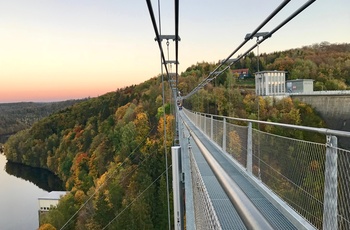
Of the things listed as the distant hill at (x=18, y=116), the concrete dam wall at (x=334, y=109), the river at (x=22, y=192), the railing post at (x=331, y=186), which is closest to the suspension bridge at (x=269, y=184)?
the railing post at (x=331, y=186)

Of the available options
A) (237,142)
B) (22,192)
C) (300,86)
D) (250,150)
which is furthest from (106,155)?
(250,150)

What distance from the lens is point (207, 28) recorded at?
704 inches

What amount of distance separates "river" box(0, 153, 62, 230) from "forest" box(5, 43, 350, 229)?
2087 mm

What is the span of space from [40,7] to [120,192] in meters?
19.1

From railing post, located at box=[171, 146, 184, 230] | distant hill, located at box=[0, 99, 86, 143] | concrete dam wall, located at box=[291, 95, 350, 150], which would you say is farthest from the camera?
distant hill, located at box=[0, 99, 86, 143]

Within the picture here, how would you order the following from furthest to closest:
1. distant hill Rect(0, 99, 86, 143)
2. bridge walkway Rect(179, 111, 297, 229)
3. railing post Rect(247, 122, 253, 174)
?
distant hill Rect(0, 99, 86, 143) → railing post Rect(247, 122, 253, 174) → bridge walkway Rect(179, 111, 297, 229)

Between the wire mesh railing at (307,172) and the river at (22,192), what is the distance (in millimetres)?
39923

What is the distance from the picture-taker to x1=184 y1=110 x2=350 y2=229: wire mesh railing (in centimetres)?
155

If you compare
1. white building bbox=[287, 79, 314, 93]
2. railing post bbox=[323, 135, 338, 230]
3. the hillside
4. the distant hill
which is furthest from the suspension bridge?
the distant hill

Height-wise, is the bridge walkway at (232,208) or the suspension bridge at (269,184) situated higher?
the suspension bridge at (269,184)

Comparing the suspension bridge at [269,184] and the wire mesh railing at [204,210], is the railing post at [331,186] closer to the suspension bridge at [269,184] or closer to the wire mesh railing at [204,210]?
the suspension bridge at [269,184]

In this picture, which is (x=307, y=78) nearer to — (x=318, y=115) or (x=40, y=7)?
(x=318, y=115)

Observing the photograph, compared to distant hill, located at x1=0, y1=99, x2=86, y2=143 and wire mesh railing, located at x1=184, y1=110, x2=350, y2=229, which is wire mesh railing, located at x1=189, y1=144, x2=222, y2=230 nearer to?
wire mesh railing, located at x1=184, y1=110, x2=350, y2=229

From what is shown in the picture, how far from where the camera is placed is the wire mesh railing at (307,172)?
5.09 feet
